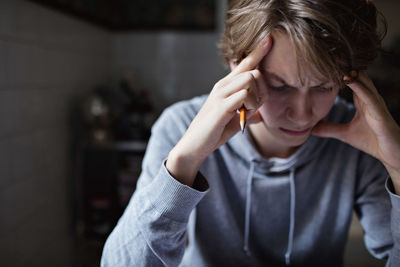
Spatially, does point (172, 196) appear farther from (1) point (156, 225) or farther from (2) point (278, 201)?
(2) point (278, 201)

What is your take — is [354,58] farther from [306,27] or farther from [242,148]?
[242,148]

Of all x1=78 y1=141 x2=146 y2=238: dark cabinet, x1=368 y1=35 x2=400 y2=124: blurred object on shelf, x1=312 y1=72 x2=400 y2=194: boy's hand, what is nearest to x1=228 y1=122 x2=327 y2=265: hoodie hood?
x1=312 y1=72 x2=400 y2=194: boy's hand

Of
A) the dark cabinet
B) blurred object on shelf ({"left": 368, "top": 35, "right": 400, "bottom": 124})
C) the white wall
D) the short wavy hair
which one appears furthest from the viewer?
blurred object on shelf ({"left": 368, "top": 35, "right": 400, "bottom": 124})

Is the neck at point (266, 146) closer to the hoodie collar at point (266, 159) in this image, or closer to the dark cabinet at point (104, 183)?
the hoodie collar at point (266, 159)

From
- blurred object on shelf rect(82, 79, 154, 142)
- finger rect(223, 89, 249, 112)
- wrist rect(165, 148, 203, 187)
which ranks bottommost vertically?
blurred object on shelf rect(82, 79, 154, 142)

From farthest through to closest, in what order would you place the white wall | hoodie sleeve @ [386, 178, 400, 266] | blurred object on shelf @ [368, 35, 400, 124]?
blurred object on shelf @ [368, 35, 400, 124], the white wall, hoodie sleeve @ [386, 178, 400, 266]

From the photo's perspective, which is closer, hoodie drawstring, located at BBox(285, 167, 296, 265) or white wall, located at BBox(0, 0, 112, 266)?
hoodie drawstring, located at BBox(285, 167, 296, 265)

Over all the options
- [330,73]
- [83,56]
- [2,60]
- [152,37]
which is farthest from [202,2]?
[330,73]

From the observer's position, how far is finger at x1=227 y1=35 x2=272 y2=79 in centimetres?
68

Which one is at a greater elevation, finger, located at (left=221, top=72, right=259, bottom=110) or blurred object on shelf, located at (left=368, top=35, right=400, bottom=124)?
finger, located at (left=221, top=72, right=259, bottom=110)

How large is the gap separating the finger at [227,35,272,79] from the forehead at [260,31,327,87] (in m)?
0.01

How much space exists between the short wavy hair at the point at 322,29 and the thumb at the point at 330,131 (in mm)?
171

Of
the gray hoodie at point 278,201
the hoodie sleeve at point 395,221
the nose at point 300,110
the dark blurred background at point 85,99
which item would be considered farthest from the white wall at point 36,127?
the hoodie sleeve at point 395,221

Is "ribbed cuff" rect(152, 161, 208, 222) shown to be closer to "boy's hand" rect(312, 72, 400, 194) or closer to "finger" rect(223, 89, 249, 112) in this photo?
"finger" rect(223, 89, 249, 112)
